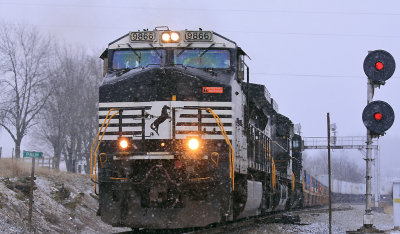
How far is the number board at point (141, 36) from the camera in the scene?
1098cm

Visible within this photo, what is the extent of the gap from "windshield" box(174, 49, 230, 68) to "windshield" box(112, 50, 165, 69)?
37 centimetres

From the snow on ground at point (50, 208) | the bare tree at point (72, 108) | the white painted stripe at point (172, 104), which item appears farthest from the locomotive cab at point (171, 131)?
the bare tree at point (72, 108)

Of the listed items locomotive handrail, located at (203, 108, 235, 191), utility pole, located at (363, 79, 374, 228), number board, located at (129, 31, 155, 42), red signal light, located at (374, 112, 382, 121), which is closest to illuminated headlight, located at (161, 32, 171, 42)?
number board, located at (129, 31, 155, 42)

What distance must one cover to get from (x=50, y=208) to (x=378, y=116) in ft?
32.7

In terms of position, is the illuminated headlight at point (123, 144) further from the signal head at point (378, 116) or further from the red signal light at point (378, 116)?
the red signal light at point (378, 116)

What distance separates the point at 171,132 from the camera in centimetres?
1020

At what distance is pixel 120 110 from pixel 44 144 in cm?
3796

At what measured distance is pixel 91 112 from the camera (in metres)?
37.2

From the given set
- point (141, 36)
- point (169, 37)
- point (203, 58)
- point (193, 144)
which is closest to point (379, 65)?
point (203, 58)

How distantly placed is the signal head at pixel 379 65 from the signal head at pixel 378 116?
0.70 meters

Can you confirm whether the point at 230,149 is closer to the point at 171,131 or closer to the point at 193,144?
the point at 193,144

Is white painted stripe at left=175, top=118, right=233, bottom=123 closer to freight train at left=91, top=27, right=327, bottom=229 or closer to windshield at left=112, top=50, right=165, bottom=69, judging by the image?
freight train at left=91, top=27, right=327, bottom=229

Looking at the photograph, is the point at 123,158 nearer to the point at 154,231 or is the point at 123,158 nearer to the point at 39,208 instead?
the point at 154,231

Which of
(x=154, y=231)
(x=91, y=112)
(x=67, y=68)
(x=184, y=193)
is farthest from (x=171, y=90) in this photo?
(x=67, y=68)
